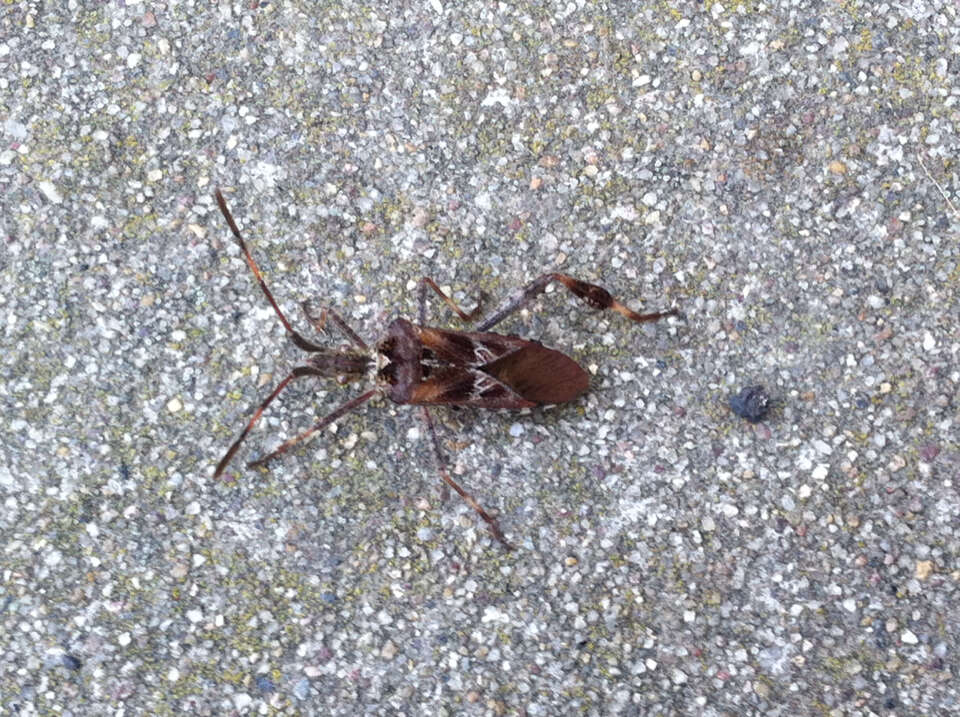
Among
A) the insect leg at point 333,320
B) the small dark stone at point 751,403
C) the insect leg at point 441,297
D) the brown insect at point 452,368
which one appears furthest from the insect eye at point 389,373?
the small dark stone at point 751,403

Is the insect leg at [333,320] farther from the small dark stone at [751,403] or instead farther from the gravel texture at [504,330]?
the small dark stone at [751,403]

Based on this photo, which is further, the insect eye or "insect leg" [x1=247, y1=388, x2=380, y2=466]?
"insect leg" [x1=247, y1=388, x2=380, y2=466]

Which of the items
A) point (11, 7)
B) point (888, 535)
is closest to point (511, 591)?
point (888, 535)

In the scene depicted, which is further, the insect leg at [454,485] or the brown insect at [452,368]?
the insect leg at [454,485]

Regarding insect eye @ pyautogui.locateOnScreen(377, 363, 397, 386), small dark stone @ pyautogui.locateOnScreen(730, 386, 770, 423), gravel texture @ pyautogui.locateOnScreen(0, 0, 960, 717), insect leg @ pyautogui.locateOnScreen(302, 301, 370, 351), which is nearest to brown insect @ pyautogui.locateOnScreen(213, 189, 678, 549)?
insect eye @ pyautogui.locateOnScreen(377, 363, 397, 386)

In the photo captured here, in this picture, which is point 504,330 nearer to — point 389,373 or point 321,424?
point 389,373

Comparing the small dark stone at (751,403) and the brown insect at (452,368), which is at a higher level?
the small dark stone at (751,403)

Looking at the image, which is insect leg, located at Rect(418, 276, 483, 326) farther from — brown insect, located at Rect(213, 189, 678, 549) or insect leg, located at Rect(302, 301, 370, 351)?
insect leg, located at Rect(302, 301, 370, 351)
